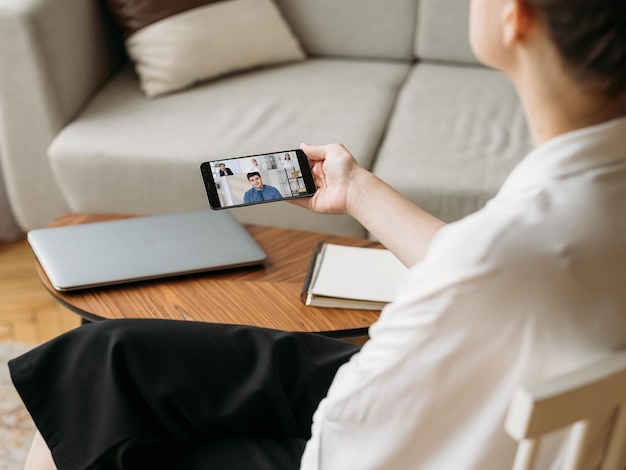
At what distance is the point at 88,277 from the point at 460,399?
0.86 meters

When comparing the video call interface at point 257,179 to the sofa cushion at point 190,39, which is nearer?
the video call interface at point 257,179

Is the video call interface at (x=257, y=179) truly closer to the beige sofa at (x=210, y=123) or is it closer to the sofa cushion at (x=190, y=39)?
the beige sofa at (x=210, y=123)

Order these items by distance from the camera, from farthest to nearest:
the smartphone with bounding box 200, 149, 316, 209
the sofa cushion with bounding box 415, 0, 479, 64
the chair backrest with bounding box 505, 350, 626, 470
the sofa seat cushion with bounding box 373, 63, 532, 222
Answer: the sofa cushion with bounding box 415, 0, 479, 64 → the sofa seat cushion with bounding box 373, 63, 532, 222 → the smartphone with bounding box 200, 149, 316, 209 → the chair backrest with bounding box 505, 350, 626, 470

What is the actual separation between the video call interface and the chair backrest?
2.47ft

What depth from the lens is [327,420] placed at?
2.57ft

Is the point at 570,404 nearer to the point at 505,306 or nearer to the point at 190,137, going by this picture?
the point at 505,306

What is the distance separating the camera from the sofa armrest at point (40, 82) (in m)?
1.93

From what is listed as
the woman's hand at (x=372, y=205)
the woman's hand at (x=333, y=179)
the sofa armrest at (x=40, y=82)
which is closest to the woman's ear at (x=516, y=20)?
the woman's hand at (x=372, y=205)

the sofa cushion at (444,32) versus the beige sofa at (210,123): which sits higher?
the sofa cushion at (444,32)

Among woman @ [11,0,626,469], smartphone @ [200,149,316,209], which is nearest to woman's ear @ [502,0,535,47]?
woman @ [11,0,626,469]

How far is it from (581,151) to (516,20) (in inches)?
→ 4.6

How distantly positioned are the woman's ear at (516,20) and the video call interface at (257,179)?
2.30ft

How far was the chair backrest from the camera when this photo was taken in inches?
23.1

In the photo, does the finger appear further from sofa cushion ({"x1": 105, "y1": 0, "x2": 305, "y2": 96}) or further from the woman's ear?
sofa cushion ({"x1": 105, "y1": 0, "x2": 305, "y2": 96})
